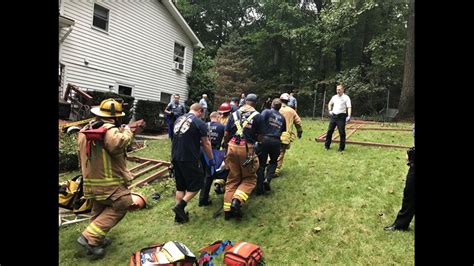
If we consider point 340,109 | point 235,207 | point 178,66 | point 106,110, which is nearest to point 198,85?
point 178,66

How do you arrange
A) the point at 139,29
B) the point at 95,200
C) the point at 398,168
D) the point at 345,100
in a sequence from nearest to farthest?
the point at 95,200
the point at 398,168
the point at 345,100
the point at 139,29

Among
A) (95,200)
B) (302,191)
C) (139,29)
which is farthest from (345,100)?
(139,29)

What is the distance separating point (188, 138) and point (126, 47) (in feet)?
43.0

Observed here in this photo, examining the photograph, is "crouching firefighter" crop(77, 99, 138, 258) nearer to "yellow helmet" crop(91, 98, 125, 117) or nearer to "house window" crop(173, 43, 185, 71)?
"yellow helmet" crop(91, 98, 125, 117)

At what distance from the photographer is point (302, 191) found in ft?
21.8

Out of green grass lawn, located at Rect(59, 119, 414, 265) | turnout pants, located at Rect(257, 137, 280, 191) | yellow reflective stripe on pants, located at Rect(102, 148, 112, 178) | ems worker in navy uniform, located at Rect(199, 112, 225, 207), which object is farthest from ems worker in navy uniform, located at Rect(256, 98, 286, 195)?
yellow reflective stripe on pants, located at Rect(102, 148, 112, 178)

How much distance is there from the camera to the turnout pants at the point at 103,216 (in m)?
4.55

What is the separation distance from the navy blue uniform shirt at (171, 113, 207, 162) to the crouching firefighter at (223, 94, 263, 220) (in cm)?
60

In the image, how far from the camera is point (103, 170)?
4.54 metres

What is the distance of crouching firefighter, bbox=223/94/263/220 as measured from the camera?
18.8ft

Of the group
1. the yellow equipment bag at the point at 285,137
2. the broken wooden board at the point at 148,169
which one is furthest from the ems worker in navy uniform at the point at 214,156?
the broken wooden board at the point at 148,169

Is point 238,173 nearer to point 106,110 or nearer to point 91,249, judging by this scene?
point 106,110

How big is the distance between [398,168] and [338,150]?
2.12m
